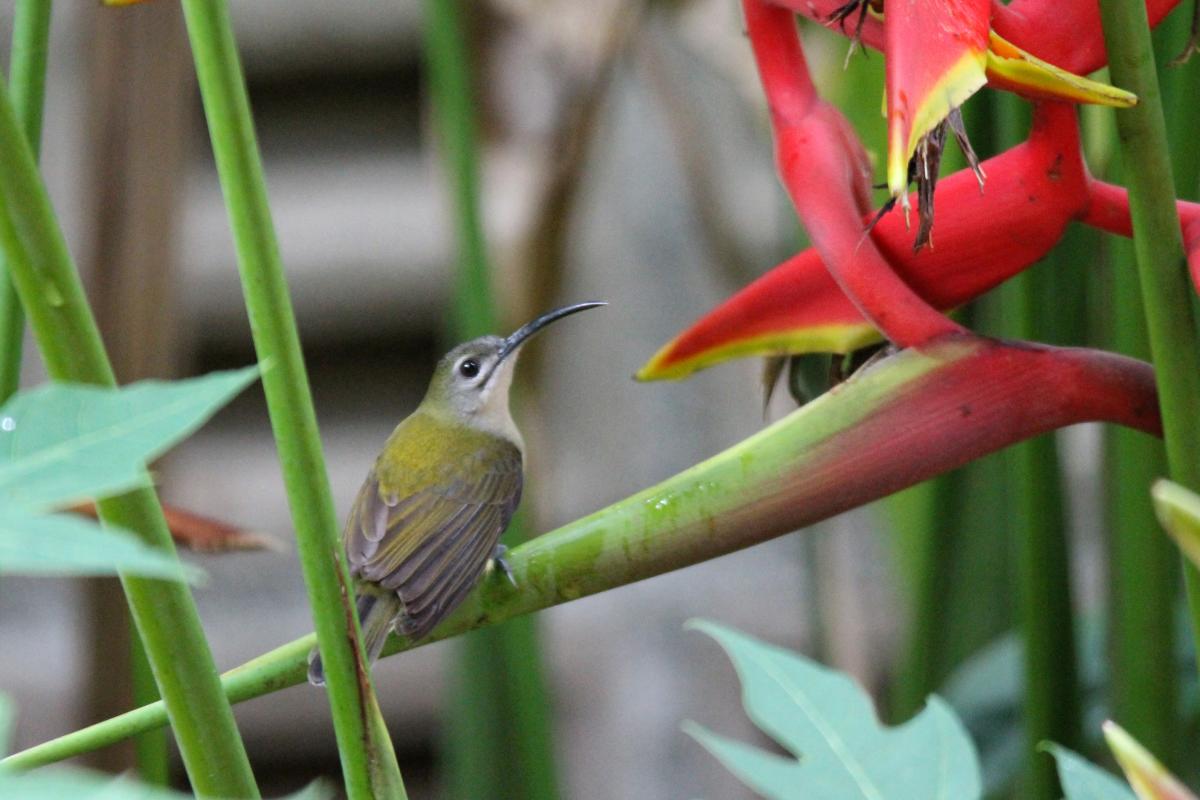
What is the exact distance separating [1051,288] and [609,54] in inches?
16.7

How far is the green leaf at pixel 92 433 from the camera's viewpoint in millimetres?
186

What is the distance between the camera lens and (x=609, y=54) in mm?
904

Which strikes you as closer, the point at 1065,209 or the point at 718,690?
the point at 1065,209

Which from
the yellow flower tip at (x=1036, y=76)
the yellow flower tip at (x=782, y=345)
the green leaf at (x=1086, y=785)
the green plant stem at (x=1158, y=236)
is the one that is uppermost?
the yellow flower tip at (x=1036, y=76)

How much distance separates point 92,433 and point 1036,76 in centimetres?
20

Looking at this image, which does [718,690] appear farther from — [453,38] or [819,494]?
[819,494]

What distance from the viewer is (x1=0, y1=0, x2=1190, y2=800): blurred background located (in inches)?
47.1

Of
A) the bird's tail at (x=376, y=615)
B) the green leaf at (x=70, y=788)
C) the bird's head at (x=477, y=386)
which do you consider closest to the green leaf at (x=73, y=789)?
the green leaf at (x=70, y=788)

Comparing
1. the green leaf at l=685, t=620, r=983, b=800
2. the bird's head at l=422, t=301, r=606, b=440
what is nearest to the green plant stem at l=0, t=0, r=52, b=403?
the green leaf at l=685, t=620, r=983, b=800

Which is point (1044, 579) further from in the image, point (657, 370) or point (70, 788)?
point (70, 788)

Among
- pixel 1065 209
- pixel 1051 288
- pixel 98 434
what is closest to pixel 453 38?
pixel 1051 288

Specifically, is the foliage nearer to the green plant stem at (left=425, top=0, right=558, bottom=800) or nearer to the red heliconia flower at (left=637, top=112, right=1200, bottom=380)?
the red heliconia flower at (left=637, top=112, right=1200, bottom=380)

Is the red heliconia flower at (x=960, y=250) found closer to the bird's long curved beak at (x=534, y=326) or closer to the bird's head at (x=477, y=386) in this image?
the bird's long curved beak at (x=534, y=326)

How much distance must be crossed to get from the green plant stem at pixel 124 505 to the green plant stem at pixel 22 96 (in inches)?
3.9
